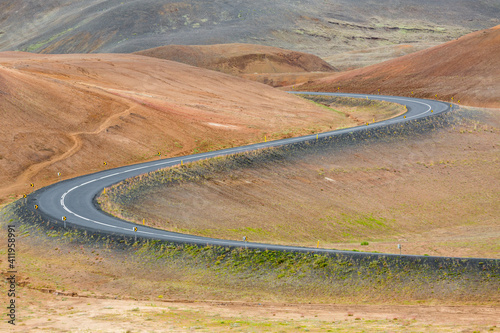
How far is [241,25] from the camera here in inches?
6368

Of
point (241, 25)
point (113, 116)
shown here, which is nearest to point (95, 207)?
point (113, 116)

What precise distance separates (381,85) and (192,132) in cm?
4610

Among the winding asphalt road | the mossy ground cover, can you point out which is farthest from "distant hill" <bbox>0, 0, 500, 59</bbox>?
the mossy ground cover

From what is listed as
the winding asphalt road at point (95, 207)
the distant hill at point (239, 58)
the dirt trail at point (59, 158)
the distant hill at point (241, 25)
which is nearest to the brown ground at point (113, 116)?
the dirt trail at point (59, 158)

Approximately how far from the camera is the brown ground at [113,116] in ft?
160

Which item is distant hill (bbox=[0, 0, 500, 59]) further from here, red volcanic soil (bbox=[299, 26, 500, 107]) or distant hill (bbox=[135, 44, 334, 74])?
red volcanic soil (bbox=[299, 26, 500, 107])

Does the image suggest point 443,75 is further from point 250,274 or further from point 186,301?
point 186,301

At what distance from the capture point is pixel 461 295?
24.0 metres

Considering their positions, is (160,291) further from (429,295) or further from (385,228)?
(385,228)

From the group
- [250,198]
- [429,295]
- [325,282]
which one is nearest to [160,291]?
[325,282]

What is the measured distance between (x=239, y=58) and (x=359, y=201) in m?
81.3

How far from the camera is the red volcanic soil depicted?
8606 centimetres

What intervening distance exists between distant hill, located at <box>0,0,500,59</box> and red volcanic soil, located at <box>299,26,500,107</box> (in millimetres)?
52147

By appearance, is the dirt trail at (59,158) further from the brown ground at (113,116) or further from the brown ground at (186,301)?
the brown ground at (186,301)
